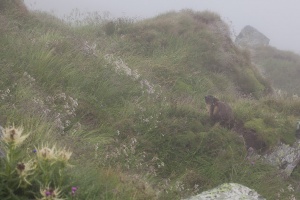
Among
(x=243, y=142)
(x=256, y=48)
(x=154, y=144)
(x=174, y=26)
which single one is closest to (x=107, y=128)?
(x=154, y=144)

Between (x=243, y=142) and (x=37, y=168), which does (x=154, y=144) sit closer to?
(x=243, y=142)

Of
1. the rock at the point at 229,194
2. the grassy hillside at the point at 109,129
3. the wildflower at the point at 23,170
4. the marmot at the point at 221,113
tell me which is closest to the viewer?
the wildflower at the point at 23,170

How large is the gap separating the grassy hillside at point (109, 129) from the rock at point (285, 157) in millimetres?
147

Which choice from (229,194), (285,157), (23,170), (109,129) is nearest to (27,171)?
(23,170)

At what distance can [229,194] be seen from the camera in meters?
4.04

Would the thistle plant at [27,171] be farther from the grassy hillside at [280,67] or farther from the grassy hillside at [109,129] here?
the grassy hillside at [280,67]

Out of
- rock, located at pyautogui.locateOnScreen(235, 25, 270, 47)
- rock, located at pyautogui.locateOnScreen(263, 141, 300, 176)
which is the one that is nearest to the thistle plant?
rock, located at pyautogui.locateOnScreen(263, 141, 300, 176)

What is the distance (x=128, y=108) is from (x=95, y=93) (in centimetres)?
63

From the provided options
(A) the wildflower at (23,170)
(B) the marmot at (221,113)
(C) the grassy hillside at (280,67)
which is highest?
(C) the grassy hillside at (280,67)

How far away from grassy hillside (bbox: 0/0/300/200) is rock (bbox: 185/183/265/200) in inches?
19.0

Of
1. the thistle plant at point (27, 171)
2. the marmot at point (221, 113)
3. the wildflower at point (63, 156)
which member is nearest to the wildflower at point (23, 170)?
the thistle plant at point (27, 171)

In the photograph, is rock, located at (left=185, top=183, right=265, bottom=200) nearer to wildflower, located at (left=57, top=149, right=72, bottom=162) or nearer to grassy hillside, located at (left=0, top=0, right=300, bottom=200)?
grassy hillside, located at (left=0, top=0, right=300, bottom=200)

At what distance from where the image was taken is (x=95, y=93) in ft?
22.6

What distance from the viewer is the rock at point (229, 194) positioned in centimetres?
394
